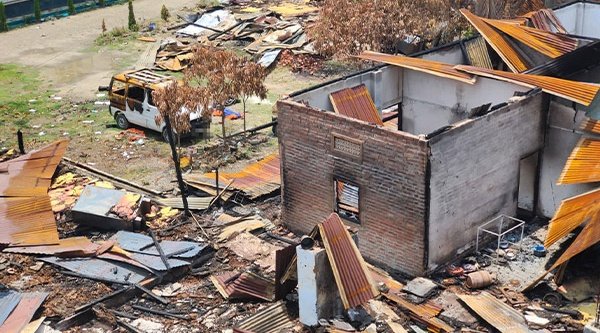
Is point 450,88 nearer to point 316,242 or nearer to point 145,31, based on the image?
point 316,242

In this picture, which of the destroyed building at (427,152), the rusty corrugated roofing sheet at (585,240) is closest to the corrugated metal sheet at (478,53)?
the destroyed building at (427,152)

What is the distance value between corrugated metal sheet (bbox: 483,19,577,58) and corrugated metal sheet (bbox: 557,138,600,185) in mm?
3774

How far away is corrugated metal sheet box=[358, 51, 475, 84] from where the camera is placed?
1731 centimetres

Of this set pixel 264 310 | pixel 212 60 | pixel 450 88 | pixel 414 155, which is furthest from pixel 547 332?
pixel 212 60

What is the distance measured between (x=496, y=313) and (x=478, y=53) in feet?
26.3

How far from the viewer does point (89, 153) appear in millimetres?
22156

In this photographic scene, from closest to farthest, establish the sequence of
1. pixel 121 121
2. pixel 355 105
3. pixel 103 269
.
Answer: pixel 103 269
pixel 355 105
pixel 121 121

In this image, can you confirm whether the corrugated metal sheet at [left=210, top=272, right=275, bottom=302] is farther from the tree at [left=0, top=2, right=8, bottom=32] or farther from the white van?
the tree at [left=0, top=2, right=8, bottom=32]

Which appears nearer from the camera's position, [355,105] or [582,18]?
[355,105]

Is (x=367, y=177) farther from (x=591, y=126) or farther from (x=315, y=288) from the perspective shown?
(x=591, y=126)

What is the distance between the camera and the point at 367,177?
15.3 metres

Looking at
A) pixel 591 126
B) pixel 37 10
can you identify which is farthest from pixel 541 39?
pixel 37 10

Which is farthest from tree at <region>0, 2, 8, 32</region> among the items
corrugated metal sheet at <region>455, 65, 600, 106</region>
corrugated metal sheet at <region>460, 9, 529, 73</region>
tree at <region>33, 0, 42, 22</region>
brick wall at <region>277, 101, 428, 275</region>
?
corrugated metal sheet at <region>455, 65, 600, 106</region>

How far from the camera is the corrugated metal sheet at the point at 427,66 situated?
17312mm
